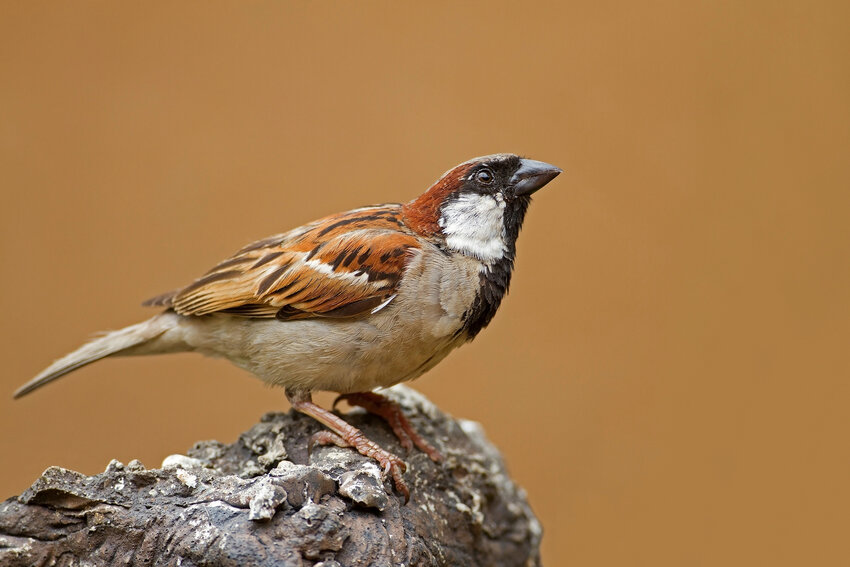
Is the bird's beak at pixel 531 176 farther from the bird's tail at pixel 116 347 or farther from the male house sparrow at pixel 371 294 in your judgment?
the bird's tail at pixel 116 347

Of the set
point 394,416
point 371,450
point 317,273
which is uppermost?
point 317,273

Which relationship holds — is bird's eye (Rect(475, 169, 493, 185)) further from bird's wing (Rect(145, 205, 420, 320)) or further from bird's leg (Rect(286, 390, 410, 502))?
bird's leg (Rect(286, 390, 410, 502))

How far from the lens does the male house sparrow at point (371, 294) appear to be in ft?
9.86

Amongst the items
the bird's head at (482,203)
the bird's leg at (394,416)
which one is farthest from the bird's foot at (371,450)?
the bird's head at (482,203)

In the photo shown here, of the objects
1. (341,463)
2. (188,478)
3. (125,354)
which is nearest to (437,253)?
(341,463)

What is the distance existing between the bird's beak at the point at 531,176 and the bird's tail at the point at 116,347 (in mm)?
1452

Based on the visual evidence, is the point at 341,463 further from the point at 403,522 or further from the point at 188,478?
the point at 188,478

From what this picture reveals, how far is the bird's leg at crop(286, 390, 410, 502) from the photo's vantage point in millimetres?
2855

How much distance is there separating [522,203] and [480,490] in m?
1.16

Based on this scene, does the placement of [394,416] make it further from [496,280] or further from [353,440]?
[496,280]

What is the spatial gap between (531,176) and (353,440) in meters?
1.16

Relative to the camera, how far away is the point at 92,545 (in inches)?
91.7

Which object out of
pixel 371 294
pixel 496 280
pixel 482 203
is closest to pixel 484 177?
pixel 482 203

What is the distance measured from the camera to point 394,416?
131 inches
